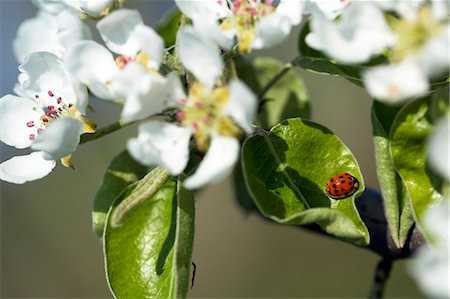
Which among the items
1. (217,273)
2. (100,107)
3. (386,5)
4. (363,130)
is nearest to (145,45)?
(386,5)

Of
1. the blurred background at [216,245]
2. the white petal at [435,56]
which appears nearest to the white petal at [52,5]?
the white petal at [435,56]

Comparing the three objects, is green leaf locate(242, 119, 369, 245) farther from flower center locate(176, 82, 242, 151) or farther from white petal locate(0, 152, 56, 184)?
white petal locate(0, 152, 56, 184)

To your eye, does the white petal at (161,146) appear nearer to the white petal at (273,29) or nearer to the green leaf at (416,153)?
the white petal at (273,29)

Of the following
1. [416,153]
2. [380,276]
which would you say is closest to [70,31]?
[416,153]

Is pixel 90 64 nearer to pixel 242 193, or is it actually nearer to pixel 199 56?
pixel 199 56

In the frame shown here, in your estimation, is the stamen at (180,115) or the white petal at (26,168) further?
the white petal at (26,168)

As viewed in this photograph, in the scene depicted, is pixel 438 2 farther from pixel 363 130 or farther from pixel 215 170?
pixel 363 130
